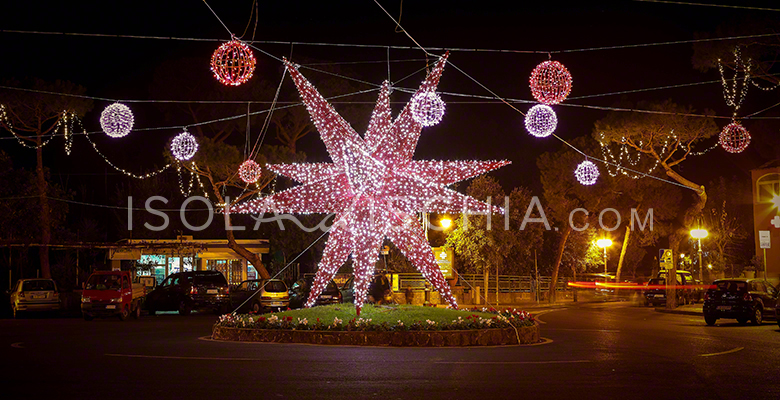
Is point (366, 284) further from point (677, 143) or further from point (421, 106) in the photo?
point (677, 143)

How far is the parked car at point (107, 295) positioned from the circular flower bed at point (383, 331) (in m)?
9.52

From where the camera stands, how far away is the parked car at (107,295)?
2420cm

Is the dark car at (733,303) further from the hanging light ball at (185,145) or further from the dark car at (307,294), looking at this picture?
the hanging light ball at (185,145)

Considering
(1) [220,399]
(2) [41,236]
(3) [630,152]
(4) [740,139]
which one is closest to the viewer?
(1) [220,399]

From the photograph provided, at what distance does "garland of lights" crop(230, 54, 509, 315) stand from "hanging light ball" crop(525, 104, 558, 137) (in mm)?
1690

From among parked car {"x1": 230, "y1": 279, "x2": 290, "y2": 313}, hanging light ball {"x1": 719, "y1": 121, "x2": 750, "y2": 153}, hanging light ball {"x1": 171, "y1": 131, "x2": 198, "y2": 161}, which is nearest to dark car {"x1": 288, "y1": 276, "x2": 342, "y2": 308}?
parked car {"x1": 230, "y1": 279, "x2": 290, "y2": 313}

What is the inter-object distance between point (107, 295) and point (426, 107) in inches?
552

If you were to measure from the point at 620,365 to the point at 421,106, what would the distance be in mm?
6713

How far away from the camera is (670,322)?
24.0 meters

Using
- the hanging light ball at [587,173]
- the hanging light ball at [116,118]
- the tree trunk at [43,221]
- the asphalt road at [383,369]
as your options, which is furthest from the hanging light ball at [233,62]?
the tree trunk at [43,221]

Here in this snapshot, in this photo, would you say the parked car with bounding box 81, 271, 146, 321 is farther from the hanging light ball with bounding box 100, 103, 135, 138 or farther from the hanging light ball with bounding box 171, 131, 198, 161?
the hanging light ball with bounding box 100, 103, 135, 138

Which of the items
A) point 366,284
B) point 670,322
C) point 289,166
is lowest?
point 670,322

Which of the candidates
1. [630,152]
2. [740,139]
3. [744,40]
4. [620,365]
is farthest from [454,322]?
[630,152]

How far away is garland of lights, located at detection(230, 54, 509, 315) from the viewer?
16.0 m
